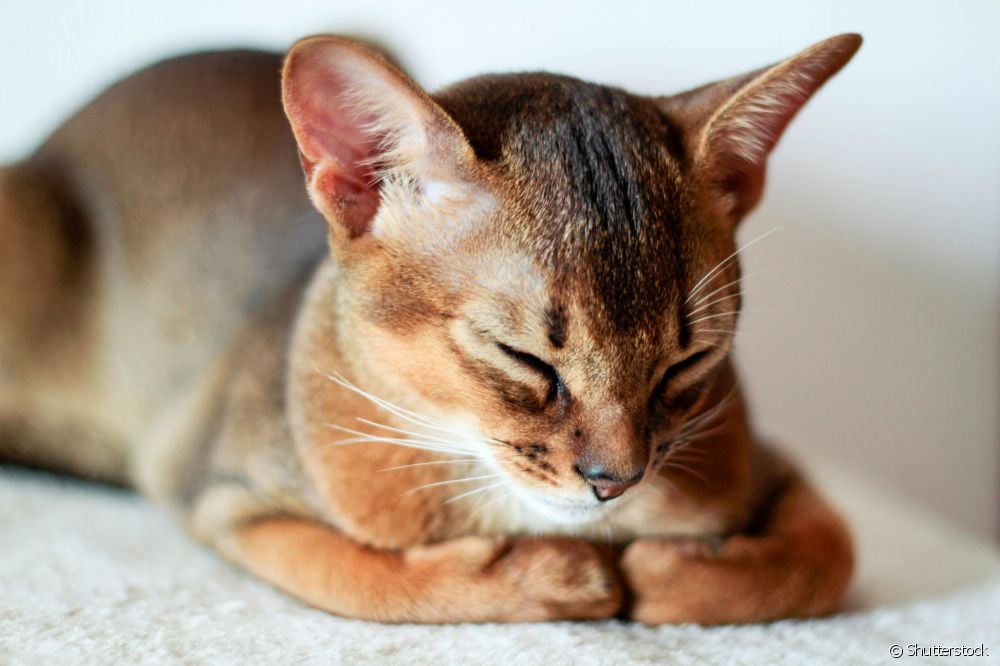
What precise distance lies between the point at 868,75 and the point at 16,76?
185 centimetres

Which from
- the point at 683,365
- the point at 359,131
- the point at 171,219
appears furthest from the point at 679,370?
the point at 171,219

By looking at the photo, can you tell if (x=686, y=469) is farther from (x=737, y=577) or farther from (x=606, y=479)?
(x=606, y=479)

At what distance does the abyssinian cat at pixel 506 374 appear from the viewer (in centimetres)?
102

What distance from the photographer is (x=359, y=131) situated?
3.53 feet

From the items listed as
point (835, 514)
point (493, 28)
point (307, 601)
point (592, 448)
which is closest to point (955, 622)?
point (835, 514)

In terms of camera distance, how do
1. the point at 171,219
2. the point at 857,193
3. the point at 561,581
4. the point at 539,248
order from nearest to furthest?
1. the point at 539,248
2. the point at 561,581
3. the point at 171,219
4. the point at 857,193

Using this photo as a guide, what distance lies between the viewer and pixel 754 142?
1181 millimetres

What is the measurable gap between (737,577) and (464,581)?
30 cm

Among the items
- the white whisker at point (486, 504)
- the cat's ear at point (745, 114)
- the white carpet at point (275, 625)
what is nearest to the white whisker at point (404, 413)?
the white whisker at point (486, 504)

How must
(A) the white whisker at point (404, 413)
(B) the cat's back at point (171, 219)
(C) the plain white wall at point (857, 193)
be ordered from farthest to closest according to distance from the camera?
(C) the plain white wall at point (857, 193) → (B) the cat's back at point (171, 219) → (A) the white whisker at point (404, 413)

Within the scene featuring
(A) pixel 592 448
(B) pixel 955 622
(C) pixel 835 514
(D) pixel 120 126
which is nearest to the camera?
(A) pixel 592 448

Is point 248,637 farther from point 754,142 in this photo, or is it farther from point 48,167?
point 48,167

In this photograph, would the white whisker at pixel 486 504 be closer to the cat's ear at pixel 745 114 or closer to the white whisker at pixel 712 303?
the white whisker at pixel 712 303

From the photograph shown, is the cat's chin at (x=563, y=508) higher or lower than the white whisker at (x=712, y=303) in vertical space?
lower
